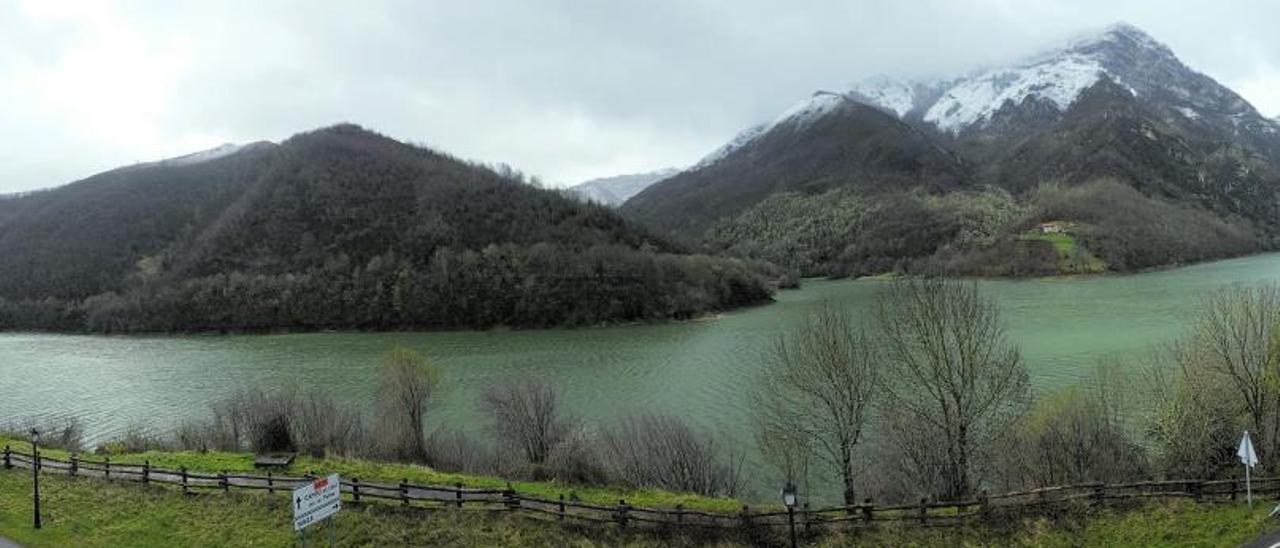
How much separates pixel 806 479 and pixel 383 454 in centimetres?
2155

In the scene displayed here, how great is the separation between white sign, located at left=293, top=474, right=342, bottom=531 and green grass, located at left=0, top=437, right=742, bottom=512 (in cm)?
771

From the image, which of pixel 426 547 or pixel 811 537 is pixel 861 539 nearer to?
pixel 811 537

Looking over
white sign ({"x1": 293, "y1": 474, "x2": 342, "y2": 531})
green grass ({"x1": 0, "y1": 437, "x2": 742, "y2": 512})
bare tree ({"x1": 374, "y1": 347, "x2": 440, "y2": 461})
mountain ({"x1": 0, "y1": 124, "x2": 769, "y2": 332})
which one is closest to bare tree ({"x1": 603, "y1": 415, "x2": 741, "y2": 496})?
green grass ({"x1": 0, "y1": 437, "x2": 742, "y2": 512})

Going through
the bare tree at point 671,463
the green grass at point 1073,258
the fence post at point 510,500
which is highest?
the green grass at point 1073,258

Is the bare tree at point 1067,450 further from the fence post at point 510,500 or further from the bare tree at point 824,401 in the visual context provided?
the fence post at point 510,500

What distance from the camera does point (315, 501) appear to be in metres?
20.6

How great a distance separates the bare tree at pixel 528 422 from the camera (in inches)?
1628

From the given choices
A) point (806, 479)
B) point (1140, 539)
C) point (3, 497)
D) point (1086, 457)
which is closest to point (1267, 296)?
point (1086, 457)

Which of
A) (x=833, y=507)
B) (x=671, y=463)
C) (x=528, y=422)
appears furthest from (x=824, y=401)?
(x=528, y=422)

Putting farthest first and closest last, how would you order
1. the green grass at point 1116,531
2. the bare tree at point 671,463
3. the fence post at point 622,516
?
the bare tree at point 671,463 → the fence post at point 622,516 → the green grass at point 1116,531

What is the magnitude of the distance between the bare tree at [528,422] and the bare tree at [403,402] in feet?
13.9

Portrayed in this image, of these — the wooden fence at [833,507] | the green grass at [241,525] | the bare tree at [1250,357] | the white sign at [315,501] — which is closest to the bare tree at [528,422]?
the wooden fence at [833,507]

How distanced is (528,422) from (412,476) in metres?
11.7

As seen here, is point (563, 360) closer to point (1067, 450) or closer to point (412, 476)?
point (412, 476)
